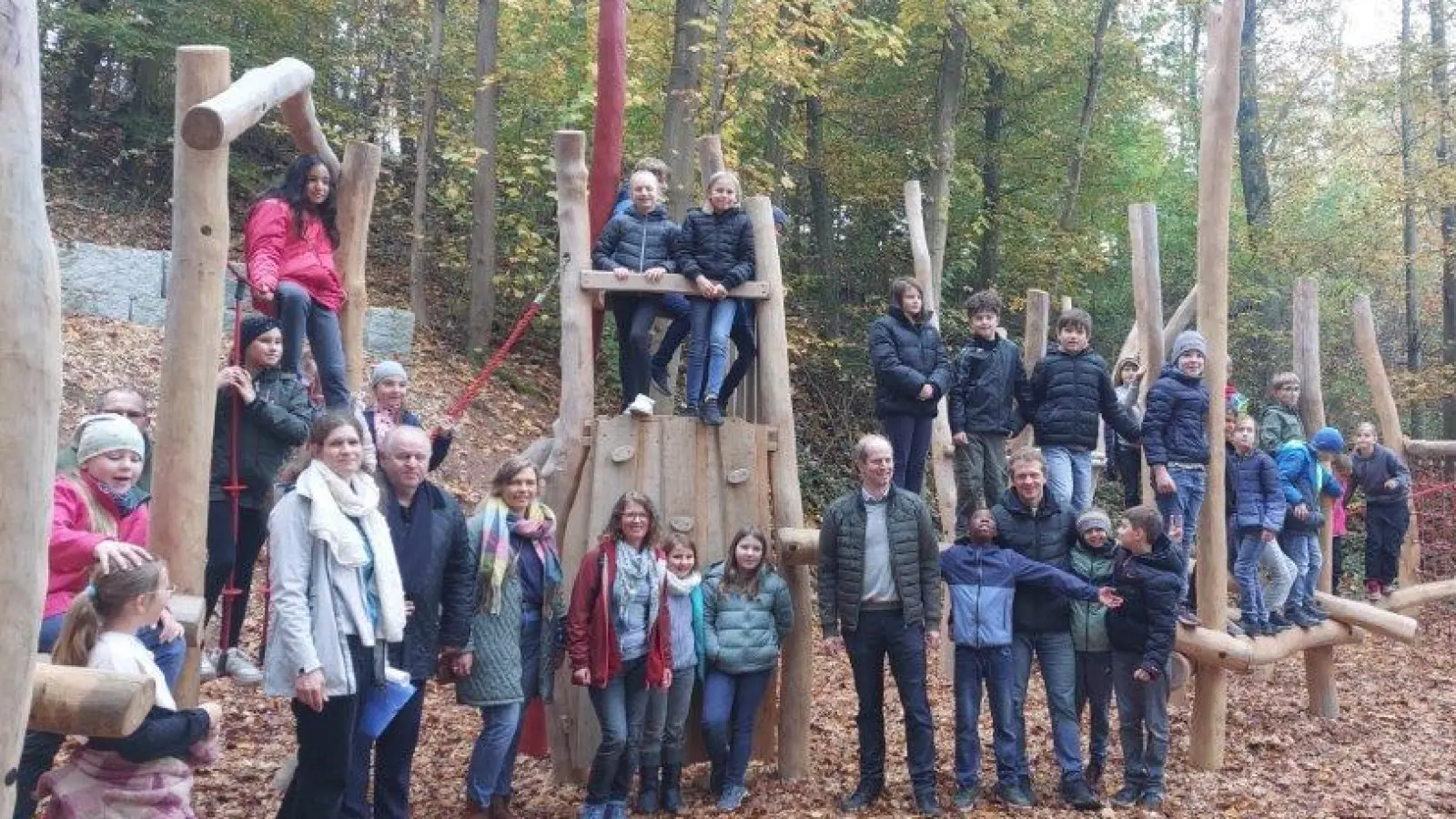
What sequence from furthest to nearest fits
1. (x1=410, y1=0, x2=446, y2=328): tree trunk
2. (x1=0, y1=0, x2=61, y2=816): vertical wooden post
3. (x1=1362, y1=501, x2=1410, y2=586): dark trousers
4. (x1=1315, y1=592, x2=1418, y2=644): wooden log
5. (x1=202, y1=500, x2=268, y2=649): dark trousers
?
(x1=410, y1=0, x2=446, y2=328): tree trunk → (x1=1362, y1=501, x2=1410, y2=586): dark trousers → (x1=1315, y1=592, x2=1418, y2=644): wooden log → (x1=202, y1=500, x2=268, y2=649): dark trousers → (x1=0, y1=0, x2=61, y2=816): vertical wooden post

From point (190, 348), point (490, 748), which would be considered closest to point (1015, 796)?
point (490, 748)

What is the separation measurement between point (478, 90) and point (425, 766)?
8.16m

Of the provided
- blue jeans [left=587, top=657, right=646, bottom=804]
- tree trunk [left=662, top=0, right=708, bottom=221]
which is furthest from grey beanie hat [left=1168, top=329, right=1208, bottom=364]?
tree trunk [left=662, top=0, right=708, bottom=221]

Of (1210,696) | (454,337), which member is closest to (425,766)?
(1210,696)

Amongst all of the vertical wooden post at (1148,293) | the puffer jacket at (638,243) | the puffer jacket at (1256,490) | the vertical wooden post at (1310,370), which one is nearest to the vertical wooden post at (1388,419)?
the vertical wooden post at (1310,370)

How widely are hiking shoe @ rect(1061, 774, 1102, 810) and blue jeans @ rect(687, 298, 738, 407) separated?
2733mm

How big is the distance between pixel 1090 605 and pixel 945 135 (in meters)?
9.45

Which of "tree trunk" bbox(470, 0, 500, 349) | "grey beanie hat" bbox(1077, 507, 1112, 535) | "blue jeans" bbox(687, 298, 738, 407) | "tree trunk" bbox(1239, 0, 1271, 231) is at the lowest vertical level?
"grey beanie hat" bbox(1077, 507, 1112, 535)

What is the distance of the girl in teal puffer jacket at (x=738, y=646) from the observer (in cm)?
619

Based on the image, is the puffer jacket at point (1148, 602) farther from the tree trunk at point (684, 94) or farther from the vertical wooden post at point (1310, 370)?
the tree trunk at point (684, 94)

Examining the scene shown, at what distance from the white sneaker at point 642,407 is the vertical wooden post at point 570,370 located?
25cm

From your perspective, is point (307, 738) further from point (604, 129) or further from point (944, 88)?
point (944, 88)

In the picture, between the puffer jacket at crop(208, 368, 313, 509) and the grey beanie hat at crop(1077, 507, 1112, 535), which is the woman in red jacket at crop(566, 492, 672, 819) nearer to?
the puffer jacket at crop(208, 368, 313, 509)

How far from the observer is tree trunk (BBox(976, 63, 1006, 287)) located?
57.0 feet
